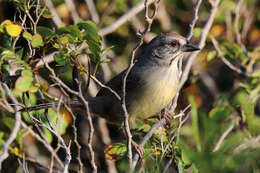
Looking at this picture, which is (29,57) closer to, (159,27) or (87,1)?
(87,1)

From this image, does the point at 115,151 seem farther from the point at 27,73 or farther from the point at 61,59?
the point at 27,73

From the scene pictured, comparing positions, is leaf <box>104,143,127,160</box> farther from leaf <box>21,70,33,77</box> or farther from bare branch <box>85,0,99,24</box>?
bare branch <box>85,0,99,24</box>

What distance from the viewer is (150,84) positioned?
5.51m

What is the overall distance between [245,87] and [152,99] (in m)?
1.08

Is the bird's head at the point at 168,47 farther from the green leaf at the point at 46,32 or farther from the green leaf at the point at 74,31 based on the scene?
the green leaf at the point at 46,32

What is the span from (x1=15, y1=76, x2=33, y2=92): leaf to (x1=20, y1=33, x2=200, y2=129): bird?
2049 millimetres

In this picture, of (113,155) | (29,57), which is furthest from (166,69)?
(29,57)

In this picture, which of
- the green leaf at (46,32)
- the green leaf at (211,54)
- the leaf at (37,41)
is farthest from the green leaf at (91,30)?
the green leaf at (211,54)

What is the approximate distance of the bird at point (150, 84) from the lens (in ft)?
17.8

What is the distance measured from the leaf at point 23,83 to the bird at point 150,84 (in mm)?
2049

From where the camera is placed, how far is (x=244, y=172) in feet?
9.77

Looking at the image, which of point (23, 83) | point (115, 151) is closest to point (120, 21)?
point (115, 151)

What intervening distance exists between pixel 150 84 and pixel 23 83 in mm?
2283

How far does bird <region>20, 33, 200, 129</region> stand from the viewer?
17.8 ft
